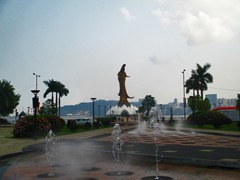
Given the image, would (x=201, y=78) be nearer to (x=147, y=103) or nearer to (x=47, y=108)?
(x=47, y=108)

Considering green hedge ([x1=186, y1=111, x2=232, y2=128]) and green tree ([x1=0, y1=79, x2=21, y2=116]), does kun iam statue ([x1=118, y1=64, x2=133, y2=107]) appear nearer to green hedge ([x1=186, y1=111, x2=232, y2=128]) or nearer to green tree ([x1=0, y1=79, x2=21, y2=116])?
green tree ([x1=0, y1=79, x2=21, y2=116])

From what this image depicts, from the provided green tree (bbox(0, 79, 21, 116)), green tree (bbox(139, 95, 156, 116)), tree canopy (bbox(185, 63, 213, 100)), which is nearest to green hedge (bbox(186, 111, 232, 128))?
tree canopy (bbox(185, 63, 213, 100))

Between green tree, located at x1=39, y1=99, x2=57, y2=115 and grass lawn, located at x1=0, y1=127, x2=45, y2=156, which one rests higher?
green tree, located at x1=39, y1=99, x2=57, y2=115

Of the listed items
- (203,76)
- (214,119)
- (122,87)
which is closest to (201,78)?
(203,76)

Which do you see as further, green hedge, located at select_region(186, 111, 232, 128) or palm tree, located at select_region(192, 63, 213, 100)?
palm tree, located at select_region(192, 63, 213, 100)

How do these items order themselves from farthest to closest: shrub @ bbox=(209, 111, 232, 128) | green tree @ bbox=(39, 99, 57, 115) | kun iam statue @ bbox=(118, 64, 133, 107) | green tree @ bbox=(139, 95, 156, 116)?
green tree @ bbox=(139, 95, 156, 116)
kun iam statue @ bbox=(118, 64, 133, 107)
green tree @ bbox=(39, 99, 57, 115)
shrub @ bbox=(209, 111, 232, 128)

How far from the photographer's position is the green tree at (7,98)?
64.5 metres

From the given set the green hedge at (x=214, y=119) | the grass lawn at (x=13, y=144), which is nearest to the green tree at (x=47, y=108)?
the green hedge at (x=214, y=119)

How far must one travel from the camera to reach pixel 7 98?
6544 centimetres

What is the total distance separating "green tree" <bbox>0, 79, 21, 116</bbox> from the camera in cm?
6449

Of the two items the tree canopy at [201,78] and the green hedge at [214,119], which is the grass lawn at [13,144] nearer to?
the green hedge at [214,119]

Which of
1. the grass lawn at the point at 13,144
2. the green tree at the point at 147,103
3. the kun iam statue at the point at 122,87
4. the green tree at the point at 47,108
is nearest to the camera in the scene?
the grass lawn at the point at 13,144

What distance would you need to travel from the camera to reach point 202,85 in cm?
6900

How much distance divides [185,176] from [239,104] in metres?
53.1
